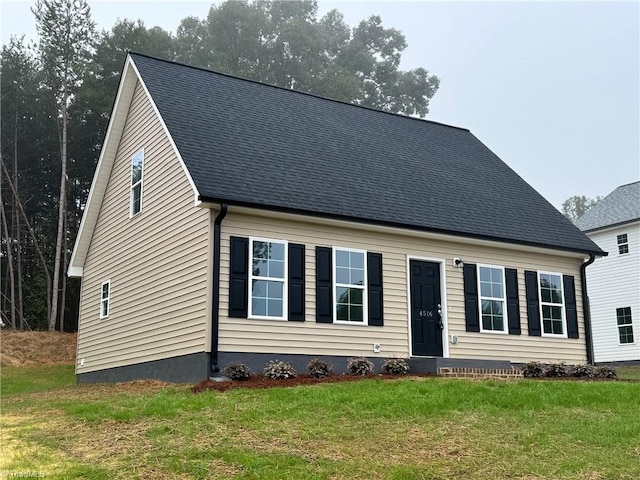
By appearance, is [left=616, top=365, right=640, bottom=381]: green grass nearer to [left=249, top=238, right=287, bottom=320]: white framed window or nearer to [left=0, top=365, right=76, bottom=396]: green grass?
[left=249, top=238, right=287, bottom=320]: white framed window

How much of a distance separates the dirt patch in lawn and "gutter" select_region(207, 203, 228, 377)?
15.3m

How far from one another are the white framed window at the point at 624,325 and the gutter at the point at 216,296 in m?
18.5

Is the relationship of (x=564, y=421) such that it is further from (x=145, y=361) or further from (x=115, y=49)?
(x=115, y=49)

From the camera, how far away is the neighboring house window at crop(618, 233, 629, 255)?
26.1 m

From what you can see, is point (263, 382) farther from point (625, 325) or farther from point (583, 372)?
point (625, 325)

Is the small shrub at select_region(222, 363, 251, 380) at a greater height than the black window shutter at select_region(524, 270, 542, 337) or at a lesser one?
lesser

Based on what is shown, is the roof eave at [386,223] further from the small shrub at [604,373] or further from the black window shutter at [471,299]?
the small shrub at [604,373]

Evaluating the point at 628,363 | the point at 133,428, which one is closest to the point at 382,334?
the point at 133,428

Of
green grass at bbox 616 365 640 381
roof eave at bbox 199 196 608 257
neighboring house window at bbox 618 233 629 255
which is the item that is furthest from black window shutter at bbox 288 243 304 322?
neighboring house window at bbox 618 233 629 255

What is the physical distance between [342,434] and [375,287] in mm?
6710

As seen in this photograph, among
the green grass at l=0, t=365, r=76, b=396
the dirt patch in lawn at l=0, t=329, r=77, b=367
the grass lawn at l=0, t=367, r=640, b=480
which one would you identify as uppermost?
the dirt patch in lawn at l=0, t=329, r=77, b=367

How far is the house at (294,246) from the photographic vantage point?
1282 cm

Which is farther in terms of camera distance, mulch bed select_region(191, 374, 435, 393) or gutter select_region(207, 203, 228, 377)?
gutter select_region(207, 203, 228, 377)

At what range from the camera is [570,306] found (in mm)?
16812
